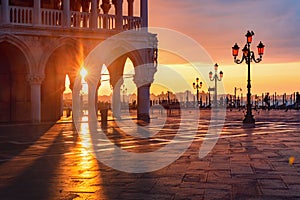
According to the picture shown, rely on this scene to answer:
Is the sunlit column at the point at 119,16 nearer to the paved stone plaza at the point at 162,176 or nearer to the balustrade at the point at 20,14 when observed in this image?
the balustrade at the point at 20,14

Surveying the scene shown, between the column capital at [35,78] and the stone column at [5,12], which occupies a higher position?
the stone column at [5,12]

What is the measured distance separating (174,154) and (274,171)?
10.9 feet

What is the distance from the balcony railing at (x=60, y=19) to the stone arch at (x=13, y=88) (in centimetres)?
281

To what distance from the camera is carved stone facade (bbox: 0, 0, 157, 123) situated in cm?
2536

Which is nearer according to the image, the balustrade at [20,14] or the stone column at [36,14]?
the balustrade at [20,14]

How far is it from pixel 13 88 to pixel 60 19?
5.23m

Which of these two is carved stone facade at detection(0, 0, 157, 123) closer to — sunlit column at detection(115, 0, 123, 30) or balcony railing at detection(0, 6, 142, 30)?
balcony railing at detection(0, 6, 142, 30)

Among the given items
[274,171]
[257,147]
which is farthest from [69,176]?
[257,147]

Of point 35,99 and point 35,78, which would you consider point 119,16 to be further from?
point 35,99

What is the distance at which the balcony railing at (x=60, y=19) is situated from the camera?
25.3 meters

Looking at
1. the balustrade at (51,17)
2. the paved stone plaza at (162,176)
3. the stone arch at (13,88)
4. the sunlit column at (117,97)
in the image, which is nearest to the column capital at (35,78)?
the stone arch at (13,88)

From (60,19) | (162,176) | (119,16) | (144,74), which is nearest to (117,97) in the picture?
(144,74)

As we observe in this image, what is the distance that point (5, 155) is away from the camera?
38.7 ft

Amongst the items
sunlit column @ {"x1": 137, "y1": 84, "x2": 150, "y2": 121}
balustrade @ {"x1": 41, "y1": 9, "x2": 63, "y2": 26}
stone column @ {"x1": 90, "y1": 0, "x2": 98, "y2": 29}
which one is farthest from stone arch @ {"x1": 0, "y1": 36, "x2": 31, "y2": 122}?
sunlit column @ {"x1": 137, "y1": 84, "x2": 150, "y2": 121}
